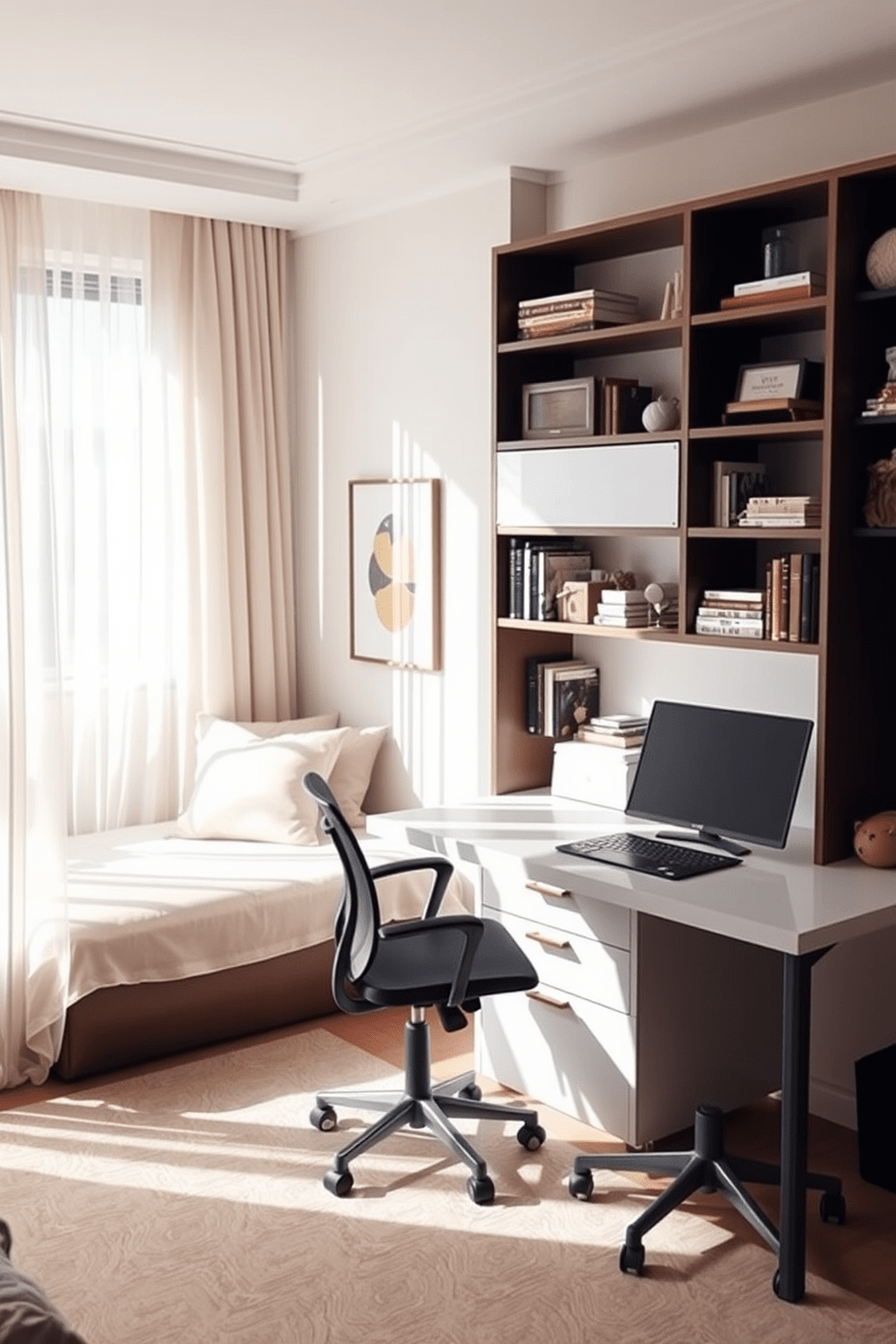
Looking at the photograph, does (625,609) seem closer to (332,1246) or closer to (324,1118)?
(324,1118)

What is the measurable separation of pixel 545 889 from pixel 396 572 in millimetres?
1570

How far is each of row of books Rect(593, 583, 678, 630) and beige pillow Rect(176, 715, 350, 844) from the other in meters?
1.32

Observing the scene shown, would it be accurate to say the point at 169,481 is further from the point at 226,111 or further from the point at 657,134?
the point at 657,134

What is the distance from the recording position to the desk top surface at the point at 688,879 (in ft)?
9.11

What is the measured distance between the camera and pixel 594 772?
3818mm

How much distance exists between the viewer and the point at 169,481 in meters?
4.89

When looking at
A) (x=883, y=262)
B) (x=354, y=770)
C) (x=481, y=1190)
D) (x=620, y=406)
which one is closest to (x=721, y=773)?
(x=620, y=406)

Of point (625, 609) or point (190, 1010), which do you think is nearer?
point (625, 609)

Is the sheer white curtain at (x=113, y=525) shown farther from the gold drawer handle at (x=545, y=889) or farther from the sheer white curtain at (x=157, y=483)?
the gold drawer handle at (x=545, y=889)

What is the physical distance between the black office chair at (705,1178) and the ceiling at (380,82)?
7.82 feet

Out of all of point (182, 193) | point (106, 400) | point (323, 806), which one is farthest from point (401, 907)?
point (182, 193)

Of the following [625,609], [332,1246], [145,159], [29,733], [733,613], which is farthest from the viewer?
[145,159]

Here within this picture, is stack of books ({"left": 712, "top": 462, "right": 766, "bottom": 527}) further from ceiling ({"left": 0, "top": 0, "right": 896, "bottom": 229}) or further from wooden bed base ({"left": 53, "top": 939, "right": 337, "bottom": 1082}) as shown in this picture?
wooden bed base ({"left": 53, "top": 939, "right": 337, "bottom": 1082})

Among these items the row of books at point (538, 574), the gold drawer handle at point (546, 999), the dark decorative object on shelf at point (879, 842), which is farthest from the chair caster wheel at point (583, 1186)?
the row of books at point (538, 574)
